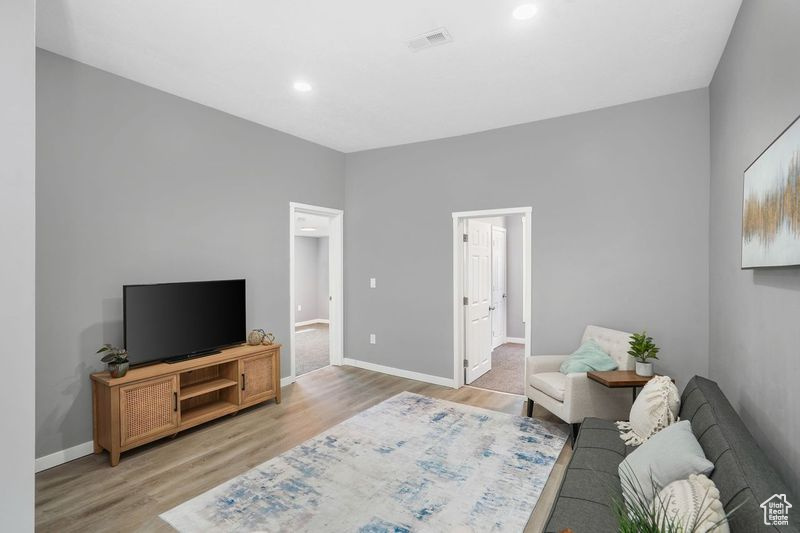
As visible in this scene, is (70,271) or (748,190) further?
(70,271)

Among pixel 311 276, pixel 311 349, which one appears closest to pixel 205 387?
pixel 311 349

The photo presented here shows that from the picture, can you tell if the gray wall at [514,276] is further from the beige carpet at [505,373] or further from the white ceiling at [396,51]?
A: the white ceiling at [396,51]

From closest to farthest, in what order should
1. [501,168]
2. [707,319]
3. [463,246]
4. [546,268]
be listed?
1. [707,319]
2. [546,268]
3. [501,168]
4. [463,246]

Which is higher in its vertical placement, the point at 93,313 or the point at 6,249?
the point at 6,249

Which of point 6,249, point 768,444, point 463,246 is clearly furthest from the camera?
point 463,246

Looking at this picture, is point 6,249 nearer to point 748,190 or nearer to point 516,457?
point 516,457

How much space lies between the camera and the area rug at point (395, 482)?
2.28 meters

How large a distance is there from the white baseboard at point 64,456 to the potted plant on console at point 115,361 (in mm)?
625

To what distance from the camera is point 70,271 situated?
2957mm

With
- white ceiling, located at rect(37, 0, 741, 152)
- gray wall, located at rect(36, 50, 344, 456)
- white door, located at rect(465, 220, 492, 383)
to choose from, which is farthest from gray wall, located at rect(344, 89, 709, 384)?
gray wall, located at rect(36, 50, 344, 456)

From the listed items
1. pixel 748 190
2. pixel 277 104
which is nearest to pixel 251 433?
pixel 277 104

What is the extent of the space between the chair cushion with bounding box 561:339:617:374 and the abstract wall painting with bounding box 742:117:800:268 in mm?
1520

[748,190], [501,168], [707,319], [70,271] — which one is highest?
[501,168]

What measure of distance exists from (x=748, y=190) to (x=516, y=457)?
227 cm
